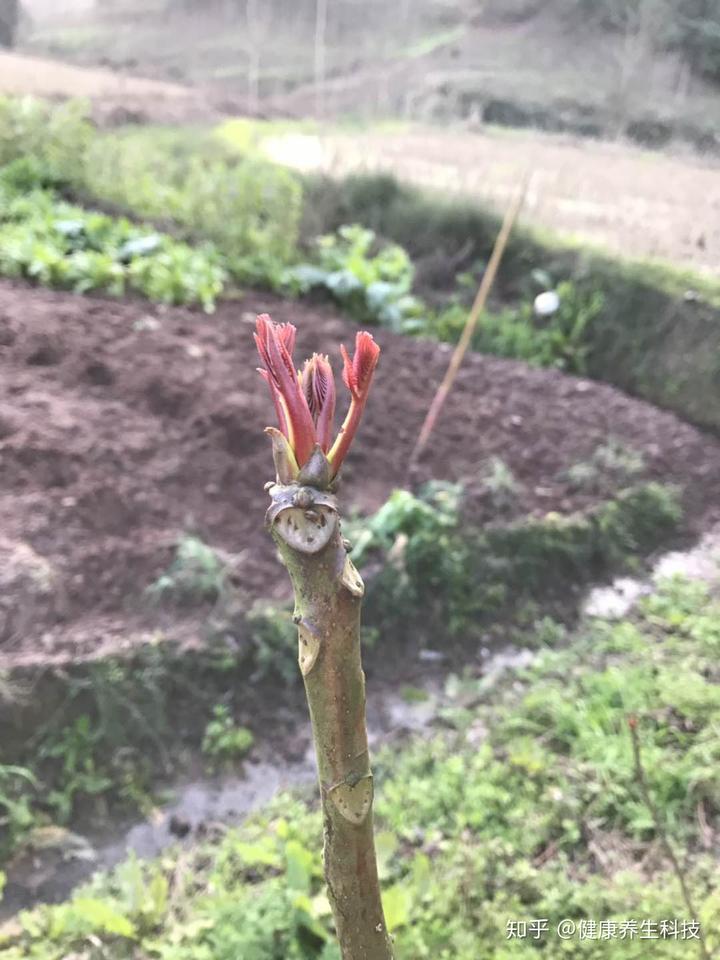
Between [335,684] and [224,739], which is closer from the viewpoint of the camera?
[335,684]

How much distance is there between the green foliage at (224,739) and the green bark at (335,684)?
4.71 ft

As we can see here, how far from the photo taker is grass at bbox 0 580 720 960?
1.41 meters

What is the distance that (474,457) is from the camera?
10.4ft

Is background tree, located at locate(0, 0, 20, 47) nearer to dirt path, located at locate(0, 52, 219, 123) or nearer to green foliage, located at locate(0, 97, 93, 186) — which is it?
dirt path, located at locate(0, 52, 219, 123)

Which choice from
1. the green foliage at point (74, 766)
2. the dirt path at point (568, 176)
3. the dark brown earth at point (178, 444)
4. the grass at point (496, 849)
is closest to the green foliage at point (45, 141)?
the dirt path at point (568, 176)

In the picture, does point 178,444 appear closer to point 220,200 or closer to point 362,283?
point 362,283

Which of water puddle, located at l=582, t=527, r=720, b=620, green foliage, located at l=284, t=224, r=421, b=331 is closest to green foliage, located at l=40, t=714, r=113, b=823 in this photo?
water puddle, located at l=582, t=527, r=720, b=620

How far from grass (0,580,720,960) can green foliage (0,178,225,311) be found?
8.40 feet

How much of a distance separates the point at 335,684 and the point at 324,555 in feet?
0.38

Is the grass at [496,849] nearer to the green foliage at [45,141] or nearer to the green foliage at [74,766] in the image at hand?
the green foliage at [74,766]

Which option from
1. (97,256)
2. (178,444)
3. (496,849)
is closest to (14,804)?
(496,849)

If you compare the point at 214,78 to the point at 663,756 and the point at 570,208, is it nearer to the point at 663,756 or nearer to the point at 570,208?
the point at 570,208

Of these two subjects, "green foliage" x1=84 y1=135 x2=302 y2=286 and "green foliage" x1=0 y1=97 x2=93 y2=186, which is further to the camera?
"green foliage" x1=0 y1=97 x2=93 y2=186

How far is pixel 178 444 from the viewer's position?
280 centimetres
